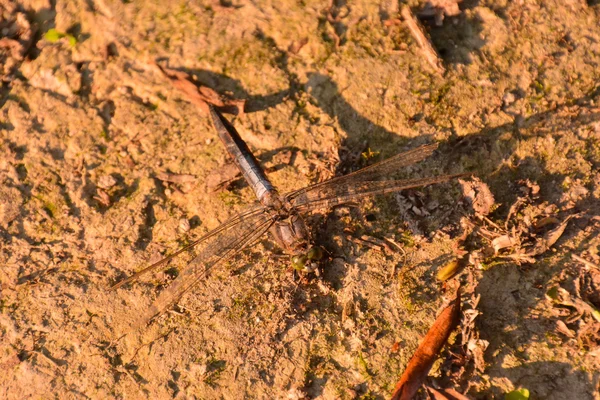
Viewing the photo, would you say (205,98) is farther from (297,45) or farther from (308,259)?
(308,259)

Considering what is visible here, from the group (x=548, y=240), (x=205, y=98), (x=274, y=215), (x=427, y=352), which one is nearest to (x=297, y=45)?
(x=205, y=98)

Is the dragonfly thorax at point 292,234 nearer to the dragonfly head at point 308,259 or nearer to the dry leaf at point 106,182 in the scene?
the dragonfly head at point 308,259

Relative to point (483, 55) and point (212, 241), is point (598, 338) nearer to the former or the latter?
point (483, 55)

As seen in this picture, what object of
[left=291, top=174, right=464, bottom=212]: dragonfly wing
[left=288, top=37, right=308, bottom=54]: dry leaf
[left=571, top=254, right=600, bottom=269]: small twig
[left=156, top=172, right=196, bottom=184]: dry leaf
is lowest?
[left=571, top=254, right=600, bottom=269]: small twig

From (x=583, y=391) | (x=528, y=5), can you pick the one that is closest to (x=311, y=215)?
(x=583, y=391)

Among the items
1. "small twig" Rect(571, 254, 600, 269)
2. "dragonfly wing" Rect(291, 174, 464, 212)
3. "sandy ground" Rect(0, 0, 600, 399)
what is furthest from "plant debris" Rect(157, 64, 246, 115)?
"small twig" Rect(571, 254, 600, 269)

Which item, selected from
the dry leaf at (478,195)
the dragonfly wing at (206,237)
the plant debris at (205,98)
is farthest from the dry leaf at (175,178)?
the dry leaf at (478,195)

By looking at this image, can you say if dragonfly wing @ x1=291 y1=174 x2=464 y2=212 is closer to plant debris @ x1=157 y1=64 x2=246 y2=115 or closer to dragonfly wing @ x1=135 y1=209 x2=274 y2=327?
dragonfly wing @ x1=135 y1=209 x2=274 y2=327
